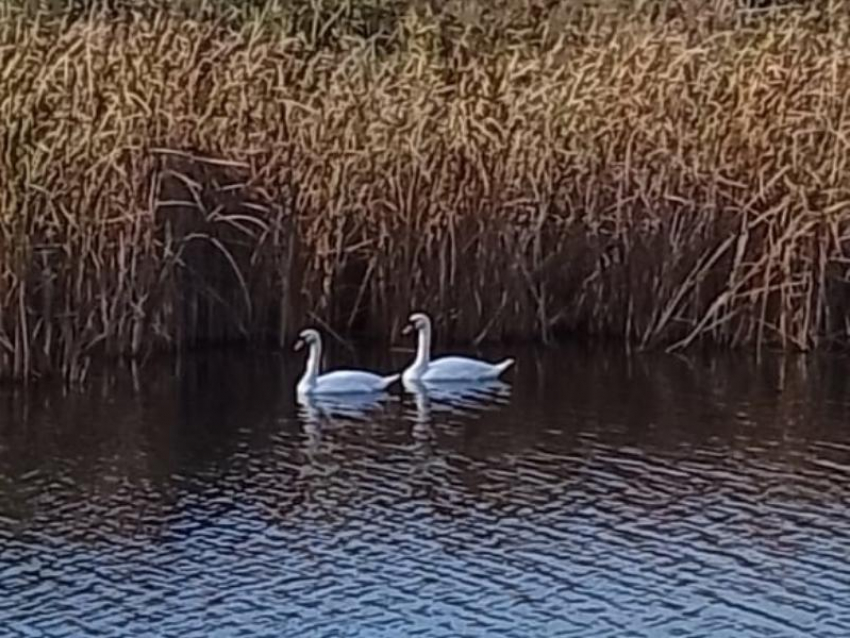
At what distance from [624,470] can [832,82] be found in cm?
372

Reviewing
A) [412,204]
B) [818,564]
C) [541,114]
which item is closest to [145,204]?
[412,204]

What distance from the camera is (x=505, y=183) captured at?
13.6 metres

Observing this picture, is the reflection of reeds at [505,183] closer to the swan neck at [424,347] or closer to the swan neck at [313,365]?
the swan neck at [424,347]

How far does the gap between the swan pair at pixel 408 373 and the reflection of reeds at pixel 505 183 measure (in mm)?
668

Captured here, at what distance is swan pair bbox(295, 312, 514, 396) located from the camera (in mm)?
12312

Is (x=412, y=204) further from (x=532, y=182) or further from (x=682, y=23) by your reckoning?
(x=682, y=23)

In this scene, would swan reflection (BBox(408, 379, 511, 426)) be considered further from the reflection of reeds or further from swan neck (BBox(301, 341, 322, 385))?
the reflection of reeds

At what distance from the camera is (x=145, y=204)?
12.6 m

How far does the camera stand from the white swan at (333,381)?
1229cm

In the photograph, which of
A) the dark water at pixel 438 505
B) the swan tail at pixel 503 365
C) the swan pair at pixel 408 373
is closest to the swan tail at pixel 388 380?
the swan pair at pixel 408 373

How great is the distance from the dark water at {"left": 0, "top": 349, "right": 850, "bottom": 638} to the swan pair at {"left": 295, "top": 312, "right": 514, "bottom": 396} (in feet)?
0.54

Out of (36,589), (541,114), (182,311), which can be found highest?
(541,114)

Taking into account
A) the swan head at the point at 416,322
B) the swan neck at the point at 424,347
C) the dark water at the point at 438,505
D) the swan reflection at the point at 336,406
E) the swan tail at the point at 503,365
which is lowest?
the dark water at the point at 438,505

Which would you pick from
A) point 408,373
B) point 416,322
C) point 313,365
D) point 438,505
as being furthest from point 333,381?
point 438,505
